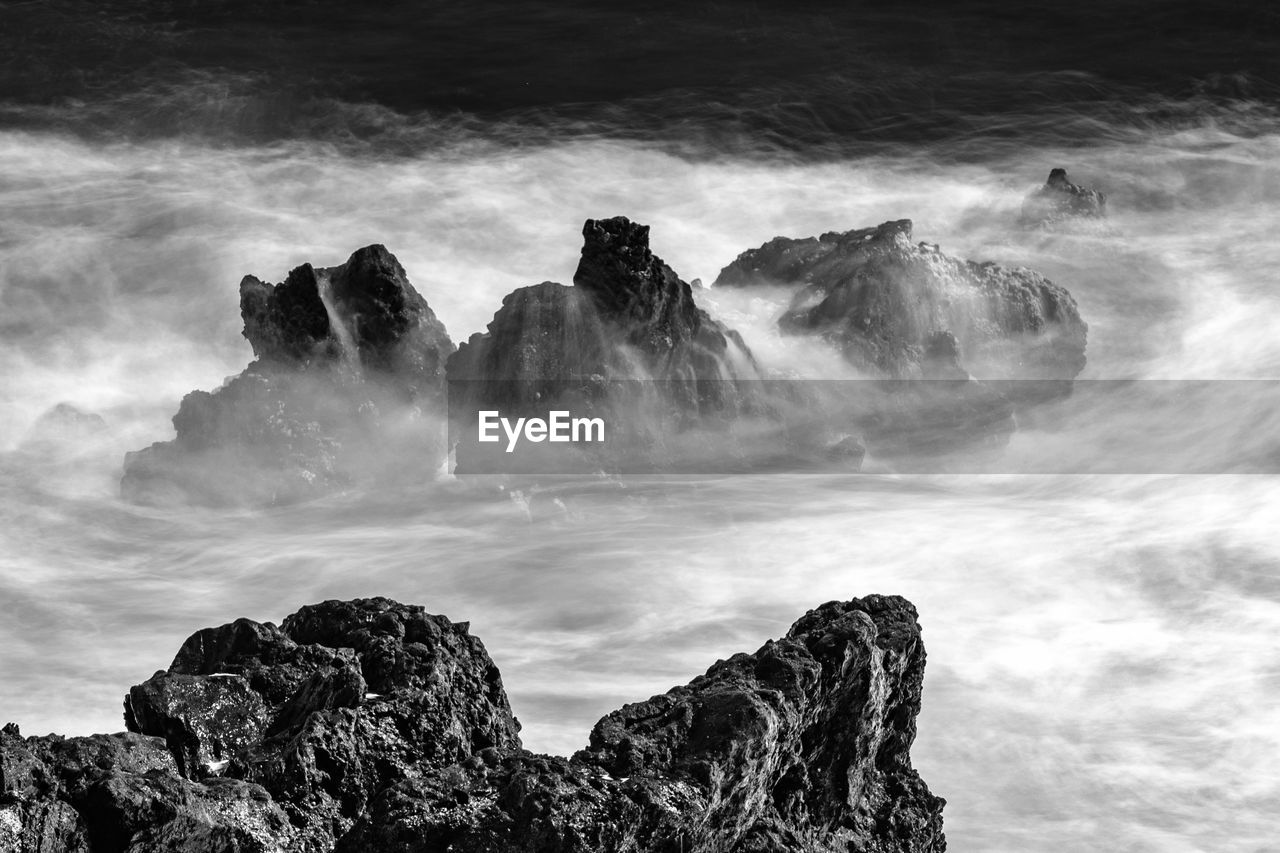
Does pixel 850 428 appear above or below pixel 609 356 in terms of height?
below

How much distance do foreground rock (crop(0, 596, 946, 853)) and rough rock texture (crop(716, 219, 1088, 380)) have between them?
2312cm

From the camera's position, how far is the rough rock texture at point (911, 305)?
57.8 metres

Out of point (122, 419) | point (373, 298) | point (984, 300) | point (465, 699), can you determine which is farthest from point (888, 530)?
point (465, 699)

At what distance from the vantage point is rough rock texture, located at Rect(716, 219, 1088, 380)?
57844 millimetres

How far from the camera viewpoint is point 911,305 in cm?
5794

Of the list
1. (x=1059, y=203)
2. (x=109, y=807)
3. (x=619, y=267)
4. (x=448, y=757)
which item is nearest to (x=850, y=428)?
(x=619, y=267)

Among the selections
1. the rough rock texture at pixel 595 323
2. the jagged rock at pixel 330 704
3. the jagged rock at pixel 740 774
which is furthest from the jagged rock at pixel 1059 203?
the jagged rock at pixel 330 704

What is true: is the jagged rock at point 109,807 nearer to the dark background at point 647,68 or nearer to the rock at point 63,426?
the rock at point 63,426

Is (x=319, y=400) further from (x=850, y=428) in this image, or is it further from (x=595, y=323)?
(x=850, y=428)

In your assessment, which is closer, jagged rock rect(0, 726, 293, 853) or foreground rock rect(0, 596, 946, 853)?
jagged rock rect(0, 726, 293, 853)

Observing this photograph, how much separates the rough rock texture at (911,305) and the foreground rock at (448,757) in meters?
23.1

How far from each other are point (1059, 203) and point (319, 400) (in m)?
22.8

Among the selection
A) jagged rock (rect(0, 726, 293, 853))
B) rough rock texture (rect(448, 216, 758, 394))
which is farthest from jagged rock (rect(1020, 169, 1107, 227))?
jagged rock (rect(0, 726, 293, 853))

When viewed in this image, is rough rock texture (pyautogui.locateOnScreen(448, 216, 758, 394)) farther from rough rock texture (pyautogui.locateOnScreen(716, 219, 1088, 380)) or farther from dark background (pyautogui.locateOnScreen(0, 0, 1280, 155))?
dark background (pyautogui.locateOnScreen(0, 0, 1280, 155))
